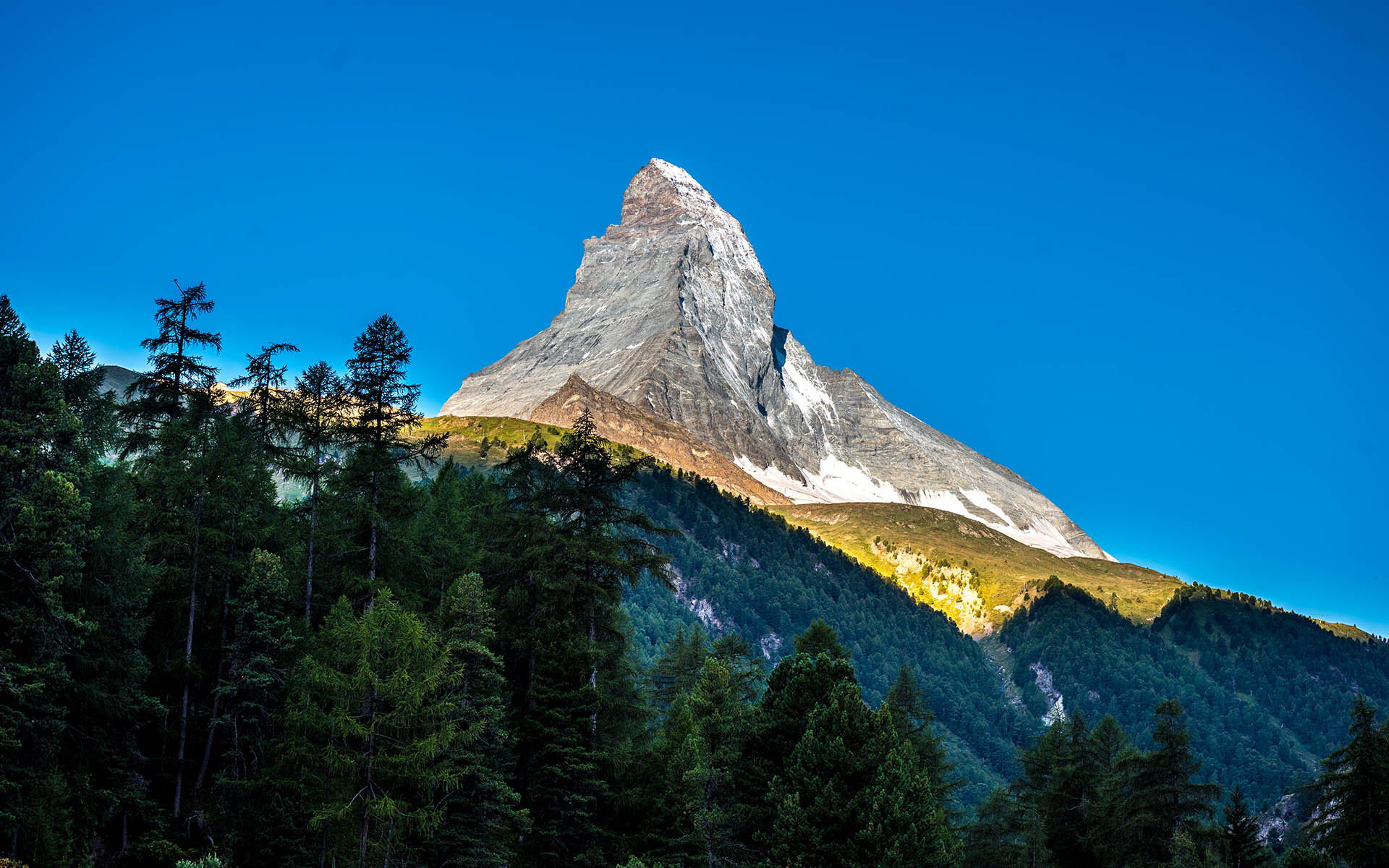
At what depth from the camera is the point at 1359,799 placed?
40.4 meters

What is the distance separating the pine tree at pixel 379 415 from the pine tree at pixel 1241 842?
39.9 meters

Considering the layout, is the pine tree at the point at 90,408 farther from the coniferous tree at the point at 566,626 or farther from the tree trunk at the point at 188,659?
the coniferous tree at the point at 566,626

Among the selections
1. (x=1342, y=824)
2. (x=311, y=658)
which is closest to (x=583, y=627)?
(x=311, y=658)

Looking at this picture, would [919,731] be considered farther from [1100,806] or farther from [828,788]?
[828,788]

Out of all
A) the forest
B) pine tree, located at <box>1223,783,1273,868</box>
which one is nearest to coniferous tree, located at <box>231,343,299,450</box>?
the forest

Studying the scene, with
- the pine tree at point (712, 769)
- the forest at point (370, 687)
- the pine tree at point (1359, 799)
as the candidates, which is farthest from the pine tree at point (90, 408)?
the pine tree at point (1359, 799)

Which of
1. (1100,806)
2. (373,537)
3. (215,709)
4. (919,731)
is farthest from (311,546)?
(1100,806)

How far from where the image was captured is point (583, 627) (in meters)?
39.4

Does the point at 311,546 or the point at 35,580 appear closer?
the point at 35,580

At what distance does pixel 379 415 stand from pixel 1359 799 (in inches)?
1699

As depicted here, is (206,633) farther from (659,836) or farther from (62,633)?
(659,836)

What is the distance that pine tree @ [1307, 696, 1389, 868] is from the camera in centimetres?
3906

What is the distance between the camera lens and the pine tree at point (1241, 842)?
45.5m

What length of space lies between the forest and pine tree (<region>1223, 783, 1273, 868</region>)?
0.85ft
